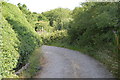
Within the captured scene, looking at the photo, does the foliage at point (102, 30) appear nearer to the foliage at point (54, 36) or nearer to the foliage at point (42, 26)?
the foliage at point (54, 36)

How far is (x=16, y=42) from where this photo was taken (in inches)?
346

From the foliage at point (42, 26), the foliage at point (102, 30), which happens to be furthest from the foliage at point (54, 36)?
the foliage at point (102, 30)

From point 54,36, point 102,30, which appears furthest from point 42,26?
point 102,30

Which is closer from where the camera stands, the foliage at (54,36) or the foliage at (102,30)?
the foliage at (102,30)

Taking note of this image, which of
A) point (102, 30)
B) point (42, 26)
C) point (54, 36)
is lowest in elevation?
point (54, 36)

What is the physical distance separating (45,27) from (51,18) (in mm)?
10980

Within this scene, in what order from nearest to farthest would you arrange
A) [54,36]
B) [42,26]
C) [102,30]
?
[102,30], [54,36], [42,26]

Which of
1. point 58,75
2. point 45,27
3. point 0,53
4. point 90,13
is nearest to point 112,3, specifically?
point 90,13

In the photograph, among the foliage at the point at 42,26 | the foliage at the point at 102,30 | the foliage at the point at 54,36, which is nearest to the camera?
the foliage at the point at 102,30

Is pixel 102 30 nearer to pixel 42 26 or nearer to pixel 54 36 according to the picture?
pixel 54 36

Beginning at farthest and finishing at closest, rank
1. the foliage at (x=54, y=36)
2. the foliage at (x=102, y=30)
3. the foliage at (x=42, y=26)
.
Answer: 1. the foliage at (x=42, y=26)
2. the foliage at (x=54, y=36)
3. the foliage at (x=102, y=30)

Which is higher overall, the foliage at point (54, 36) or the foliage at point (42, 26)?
the foliage at point (42, 26)

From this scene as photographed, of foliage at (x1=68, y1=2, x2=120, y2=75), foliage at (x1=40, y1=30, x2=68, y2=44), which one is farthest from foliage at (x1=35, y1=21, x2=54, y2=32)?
foliage at (x1=68, y1=2, x2=120, y2=75)

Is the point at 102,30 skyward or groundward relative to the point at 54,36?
skyward
